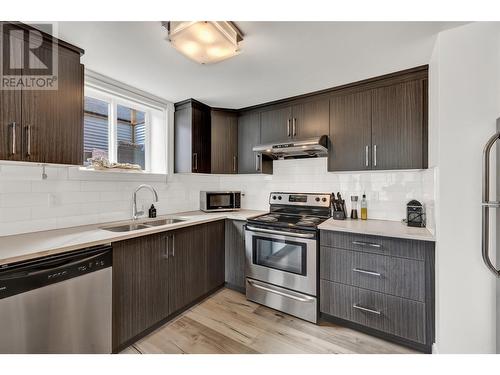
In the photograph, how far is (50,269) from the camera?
1268mm

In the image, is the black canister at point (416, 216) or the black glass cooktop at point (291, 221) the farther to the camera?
the black glass cooktop at point (291, 221)

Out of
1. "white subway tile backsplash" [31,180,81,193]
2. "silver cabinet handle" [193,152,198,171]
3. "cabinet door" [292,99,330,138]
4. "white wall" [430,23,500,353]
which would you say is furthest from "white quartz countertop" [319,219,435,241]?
"white subway tile backsplash" [31,180,81,193]

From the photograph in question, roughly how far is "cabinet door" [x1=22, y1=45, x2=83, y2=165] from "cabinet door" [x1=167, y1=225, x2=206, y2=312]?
3.29 ft

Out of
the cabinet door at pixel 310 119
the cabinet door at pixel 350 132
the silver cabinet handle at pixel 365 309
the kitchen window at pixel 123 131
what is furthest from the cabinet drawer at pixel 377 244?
the kitchen window at pixel 123 131

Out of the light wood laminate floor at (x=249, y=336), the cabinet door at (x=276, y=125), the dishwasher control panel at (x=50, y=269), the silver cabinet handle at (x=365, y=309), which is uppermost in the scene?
the cabinet door at (x=276, y=125)

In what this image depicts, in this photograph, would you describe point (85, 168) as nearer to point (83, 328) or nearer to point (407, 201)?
point (83, 328)

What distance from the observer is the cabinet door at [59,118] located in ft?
4.63

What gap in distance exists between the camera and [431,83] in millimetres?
1743

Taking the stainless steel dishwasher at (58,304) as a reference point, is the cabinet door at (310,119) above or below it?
above

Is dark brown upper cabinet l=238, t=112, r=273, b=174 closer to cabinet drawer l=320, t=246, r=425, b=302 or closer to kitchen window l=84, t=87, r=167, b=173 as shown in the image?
kitchen window l=84, t=87, r=167, b=173

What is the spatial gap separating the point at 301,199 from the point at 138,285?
6.17 ft

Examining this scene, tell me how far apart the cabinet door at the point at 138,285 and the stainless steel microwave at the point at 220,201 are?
1035mm

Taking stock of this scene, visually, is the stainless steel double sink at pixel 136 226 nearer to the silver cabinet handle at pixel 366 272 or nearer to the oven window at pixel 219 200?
the oven window at pixel 219 200

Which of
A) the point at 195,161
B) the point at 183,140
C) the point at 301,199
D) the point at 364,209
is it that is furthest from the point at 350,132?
the point at 183,140
